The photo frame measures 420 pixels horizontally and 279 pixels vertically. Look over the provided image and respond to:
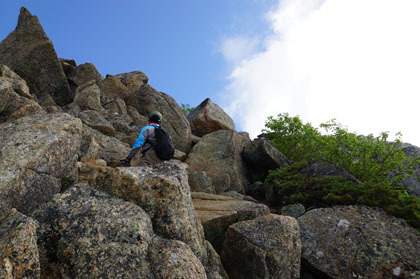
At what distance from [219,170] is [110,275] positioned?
19.3 m

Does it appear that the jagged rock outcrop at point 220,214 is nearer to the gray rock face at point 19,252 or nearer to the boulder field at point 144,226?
the boulder field at point 144,226

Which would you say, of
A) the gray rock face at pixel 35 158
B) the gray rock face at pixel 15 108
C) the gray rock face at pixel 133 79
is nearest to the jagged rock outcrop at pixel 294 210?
the gray rock face at pixel 35 158

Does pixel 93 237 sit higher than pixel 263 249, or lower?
higher

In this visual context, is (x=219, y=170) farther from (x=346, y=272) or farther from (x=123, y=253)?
(x=123, y=253)

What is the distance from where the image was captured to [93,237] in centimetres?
574

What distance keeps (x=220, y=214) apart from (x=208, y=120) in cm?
2265

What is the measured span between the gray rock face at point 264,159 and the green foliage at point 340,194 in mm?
4712

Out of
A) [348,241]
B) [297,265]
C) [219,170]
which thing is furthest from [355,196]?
[219,170]

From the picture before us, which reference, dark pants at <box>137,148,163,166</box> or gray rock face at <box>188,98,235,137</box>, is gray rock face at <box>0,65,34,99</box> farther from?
gray rock face at <box>188,98,235,137</box>

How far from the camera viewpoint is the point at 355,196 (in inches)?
596

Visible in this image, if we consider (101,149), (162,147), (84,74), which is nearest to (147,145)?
(162,147)

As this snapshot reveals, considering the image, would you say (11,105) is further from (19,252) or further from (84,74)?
(84,74)

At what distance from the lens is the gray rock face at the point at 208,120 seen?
1335 inches

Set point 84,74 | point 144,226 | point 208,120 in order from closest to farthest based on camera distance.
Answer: point 144,226
point 208,120
point 84,74
